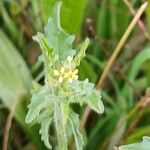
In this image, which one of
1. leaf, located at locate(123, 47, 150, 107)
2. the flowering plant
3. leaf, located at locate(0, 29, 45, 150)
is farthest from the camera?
leaf, located at locate(123, 47, 150, 107)

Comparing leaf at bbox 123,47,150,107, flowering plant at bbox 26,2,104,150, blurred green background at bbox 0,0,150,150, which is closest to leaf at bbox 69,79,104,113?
flowering plant at bbox 26,2,104,150

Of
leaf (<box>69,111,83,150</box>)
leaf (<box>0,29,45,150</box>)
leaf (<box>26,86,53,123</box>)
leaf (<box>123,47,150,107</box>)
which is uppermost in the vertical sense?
leaf (<box>26,86,53,123</box>)

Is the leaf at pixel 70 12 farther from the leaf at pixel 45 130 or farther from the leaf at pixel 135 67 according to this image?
the leaf at pixel 45 130

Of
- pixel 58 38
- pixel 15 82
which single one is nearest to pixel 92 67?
pixel 15 82

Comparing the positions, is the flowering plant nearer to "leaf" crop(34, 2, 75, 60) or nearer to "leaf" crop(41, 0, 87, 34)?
"leaf" crop(34, 2, 75, 60)

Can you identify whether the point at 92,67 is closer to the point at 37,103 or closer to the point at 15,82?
the point at 15,82

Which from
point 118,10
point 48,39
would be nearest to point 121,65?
point 118,10
